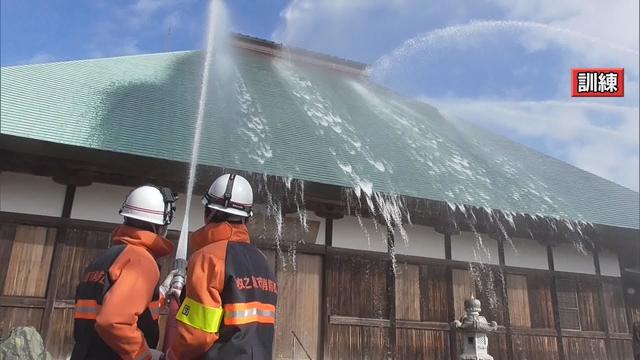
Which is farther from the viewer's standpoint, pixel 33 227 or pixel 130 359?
pixel 33 227

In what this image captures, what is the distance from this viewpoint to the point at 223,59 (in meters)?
14.7

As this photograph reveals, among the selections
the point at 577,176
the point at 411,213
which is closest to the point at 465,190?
the point at 411,213

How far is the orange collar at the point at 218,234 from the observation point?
9.95ft

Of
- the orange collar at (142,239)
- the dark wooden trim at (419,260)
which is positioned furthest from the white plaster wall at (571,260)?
the orange collar at (142,239)

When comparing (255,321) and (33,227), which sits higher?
(33,227)

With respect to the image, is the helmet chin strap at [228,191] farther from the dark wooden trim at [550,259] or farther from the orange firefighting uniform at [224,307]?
the dark wooden trim at [550,259]

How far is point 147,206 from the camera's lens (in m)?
3.40

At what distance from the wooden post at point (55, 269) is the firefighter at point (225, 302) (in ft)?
19.8

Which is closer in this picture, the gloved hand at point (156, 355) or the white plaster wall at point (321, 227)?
the gloved hand at point (156, 355)

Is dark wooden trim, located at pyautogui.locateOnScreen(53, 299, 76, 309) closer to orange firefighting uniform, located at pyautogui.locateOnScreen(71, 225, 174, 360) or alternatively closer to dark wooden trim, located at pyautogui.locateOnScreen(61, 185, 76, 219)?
dark wooden trim, located at pyautogui.locateOnScreen(61, 185, 76, 219)

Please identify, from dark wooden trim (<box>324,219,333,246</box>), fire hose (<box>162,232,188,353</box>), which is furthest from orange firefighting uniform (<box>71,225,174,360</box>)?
dark wooden trim (<box>324,219,333,246</box>)

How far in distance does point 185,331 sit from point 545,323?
10694 millimetres

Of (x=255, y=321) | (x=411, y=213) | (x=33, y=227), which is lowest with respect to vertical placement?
(x=255, y=321)

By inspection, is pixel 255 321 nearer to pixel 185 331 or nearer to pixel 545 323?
pixel 185 331
